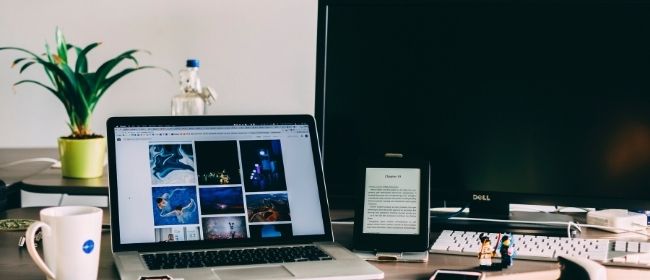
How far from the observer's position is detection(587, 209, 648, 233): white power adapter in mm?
1487

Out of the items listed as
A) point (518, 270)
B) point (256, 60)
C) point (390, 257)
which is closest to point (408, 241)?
point (390, 257)

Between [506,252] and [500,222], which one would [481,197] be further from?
[506,252]

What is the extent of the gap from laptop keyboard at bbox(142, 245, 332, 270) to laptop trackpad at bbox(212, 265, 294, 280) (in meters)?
0.03

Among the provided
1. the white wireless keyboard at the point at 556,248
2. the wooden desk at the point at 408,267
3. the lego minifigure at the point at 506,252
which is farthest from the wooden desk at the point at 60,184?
the lego minifigure at the point at 506,252

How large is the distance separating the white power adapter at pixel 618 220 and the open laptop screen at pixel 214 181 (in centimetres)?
57

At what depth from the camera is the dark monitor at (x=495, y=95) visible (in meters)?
1.40

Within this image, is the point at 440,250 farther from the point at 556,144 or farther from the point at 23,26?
the point at 23,26

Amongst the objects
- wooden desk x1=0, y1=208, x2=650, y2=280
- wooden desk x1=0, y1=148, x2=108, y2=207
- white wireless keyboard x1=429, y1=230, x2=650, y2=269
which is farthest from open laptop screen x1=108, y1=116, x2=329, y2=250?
Result: wooden desk x1=0, y1=148, x2=108, y2=207

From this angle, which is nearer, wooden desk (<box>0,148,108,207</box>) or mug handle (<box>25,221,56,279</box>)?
mug handle (<box>25,221,56,279</box>)

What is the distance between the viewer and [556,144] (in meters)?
1.42

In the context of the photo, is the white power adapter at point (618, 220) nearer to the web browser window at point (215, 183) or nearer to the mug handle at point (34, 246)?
the web browser window at point (215, 183)

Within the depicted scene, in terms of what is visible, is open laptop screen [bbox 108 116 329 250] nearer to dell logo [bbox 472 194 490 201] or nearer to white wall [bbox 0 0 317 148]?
dell logo [bbox 472 194 490 201]

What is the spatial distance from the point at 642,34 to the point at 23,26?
1854 millimetres

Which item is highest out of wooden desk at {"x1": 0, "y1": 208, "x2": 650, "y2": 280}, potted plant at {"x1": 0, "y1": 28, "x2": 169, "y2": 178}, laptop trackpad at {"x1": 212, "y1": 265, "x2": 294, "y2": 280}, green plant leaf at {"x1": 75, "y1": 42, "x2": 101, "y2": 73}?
green plant leaf at {"x1": 75, "y1": 42, "x2": 101, "y2": 73}
